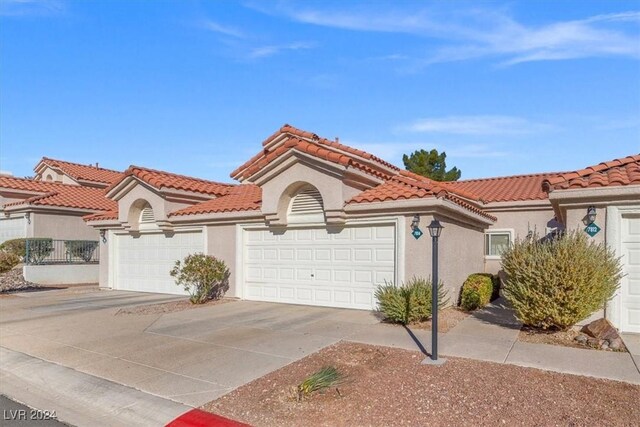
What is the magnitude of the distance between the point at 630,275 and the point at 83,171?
30.0 m

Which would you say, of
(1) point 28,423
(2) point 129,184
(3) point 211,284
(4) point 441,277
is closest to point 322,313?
(4) point 441,277

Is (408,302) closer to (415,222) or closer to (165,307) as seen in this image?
(415,222)

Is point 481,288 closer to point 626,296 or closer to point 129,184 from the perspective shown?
point 626,296

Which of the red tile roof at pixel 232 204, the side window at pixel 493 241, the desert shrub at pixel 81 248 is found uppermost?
the red tile roof at pixel 232 204

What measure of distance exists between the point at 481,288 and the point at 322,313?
4221mm

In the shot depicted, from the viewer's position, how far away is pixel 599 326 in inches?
330

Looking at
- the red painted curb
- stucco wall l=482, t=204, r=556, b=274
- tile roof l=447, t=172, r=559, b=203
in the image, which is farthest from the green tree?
the red painted curb

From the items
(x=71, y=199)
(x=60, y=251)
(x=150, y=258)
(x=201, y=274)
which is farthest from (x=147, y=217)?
(x=71, y=199)

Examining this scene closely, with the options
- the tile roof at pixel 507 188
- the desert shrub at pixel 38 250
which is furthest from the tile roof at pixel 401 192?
the desert shrub at pixel 38 250

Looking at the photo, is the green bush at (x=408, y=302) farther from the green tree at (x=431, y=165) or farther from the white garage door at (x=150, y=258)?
the green tree at (x=431, y=165)

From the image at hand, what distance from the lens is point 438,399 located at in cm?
556

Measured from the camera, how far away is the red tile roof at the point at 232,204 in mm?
14159

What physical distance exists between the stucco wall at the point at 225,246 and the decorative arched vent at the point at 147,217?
3040 mm

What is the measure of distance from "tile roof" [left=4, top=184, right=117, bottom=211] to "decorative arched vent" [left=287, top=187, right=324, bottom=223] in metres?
11.6
